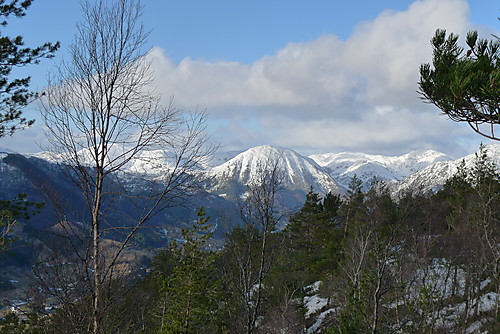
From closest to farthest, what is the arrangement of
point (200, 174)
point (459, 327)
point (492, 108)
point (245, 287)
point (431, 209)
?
point (492, 108)
point (200, 174)
point (245, 287)
point (459, 327)
point (431, 209)

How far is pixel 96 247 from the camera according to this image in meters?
5.92

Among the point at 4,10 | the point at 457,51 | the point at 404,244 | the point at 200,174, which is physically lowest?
the point at 404,244

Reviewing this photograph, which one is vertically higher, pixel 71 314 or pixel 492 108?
pixel 492 108

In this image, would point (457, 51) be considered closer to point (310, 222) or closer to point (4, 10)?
point (4, 10)

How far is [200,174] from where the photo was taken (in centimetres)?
679

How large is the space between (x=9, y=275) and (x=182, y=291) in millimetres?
155360

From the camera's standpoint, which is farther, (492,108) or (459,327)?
(459,327)

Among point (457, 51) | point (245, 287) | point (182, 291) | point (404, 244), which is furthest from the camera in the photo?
point (404, 244)

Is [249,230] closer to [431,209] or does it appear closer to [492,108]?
[492,108]

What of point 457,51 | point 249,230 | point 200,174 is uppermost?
point 457,51

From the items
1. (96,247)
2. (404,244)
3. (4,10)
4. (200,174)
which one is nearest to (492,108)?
(200,174)

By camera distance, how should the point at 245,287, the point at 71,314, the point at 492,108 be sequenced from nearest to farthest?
the point at 492,108
the point at 71,314
the point at 245,287

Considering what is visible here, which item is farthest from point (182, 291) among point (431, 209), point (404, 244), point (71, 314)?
point (431, 209)

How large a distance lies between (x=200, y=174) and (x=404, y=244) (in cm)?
2160
